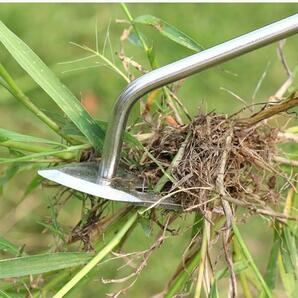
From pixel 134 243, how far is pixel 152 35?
54cm

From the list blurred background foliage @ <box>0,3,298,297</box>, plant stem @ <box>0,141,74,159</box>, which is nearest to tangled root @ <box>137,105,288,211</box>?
plant stem @ <box>0,141,74,159</box>

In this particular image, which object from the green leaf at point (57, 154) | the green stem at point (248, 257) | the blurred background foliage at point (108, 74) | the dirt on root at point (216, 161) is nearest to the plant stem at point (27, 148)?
the green leaf at point (57, 154)

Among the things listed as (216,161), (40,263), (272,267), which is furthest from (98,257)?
(272,267)

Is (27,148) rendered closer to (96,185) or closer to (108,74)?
(96,185)

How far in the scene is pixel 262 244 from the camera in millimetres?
1677

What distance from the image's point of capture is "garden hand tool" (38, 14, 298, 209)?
0.71 m

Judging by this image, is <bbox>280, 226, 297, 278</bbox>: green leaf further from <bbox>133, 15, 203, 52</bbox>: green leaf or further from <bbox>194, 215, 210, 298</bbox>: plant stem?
<bbox>133, 15, 203, 52</bbox>: green leaf

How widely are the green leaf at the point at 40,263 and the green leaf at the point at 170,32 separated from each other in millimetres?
292

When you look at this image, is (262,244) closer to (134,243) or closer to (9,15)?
(134,243)

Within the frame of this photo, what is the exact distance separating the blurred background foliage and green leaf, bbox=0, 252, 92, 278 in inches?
26.2

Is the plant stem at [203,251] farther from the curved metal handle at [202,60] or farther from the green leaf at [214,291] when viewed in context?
the curved metal handle at [202,60]

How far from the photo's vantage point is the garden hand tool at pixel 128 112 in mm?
707

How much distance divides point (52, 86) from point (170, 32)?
18cm

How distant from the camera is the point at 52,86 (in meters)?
0.83
